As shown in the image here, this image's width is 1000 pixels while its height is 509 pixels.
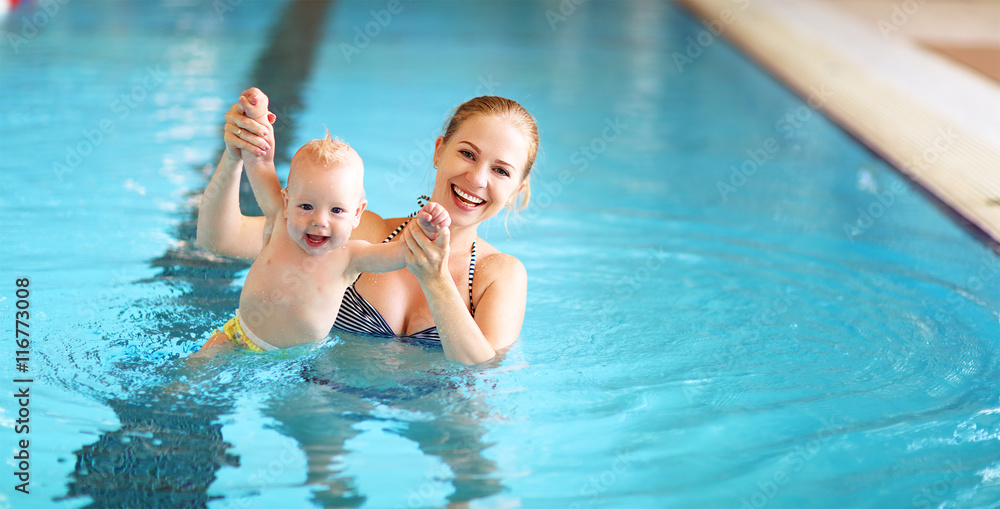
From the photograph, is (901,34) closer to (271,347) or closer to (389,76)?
(389,76)

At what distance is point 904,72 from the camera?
7.25m

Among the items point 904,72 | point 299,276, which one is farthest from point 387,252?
point 904,72

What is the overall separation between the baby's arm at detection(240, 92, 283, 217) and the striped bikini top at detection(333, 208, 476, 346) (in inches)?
14.3

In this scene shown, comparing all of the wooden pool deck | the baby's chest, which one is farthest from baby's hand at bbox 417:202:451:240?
the wooden pool deck

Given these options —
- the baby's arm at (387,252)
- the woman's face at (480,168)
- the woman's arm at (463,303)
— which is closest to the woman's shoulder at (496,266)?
the woman's arm at (463,303)

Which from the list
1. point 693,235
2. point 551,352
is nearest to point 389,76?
point 693,235

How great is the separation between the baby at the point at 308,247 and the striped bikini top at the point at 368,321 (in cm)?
21

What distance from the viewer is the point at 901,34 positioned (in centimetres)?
891

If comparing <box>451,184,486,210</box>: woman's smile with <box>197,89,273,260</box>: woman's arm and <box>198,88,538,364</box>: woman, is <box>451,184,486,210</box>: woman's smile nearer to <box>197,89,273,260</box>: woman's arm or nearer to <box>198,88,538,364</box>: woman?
<box>198,88,538,364</box>: woman

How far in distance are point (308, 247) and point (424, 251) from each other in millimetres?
295

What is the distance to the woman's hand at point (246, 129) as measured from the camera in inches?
88.5

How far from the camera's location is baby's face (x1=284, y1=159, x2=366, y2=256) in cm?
220

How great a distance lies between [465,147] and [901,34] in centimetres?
→ 769

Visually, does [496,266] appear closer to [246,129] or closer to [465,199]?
[465,199]
